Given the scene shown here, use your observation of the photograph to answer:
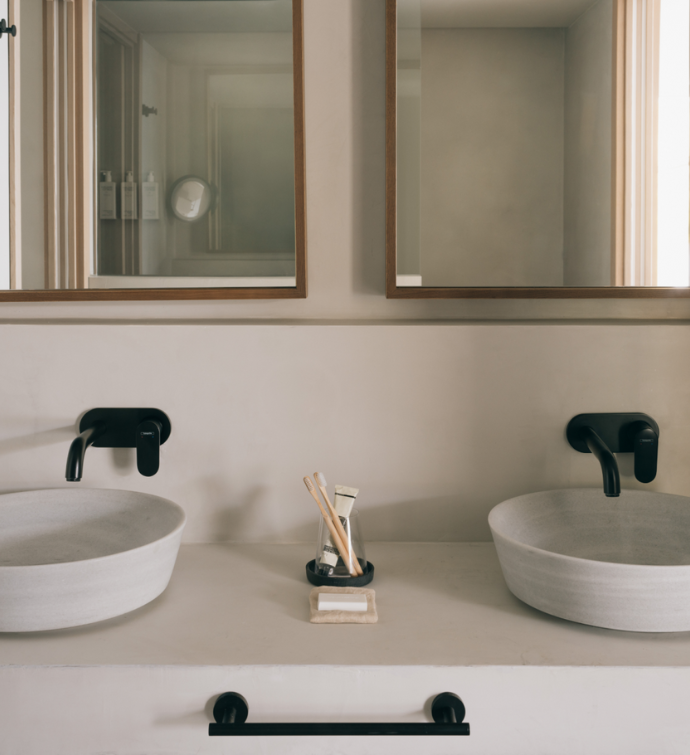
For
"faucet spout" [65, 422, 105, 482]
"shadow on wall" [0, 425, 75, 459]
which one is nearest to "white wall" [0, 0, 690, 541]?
"shadow on wall" [0, 425, 75, 459]

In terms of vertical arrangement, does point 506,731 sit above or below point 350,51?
below

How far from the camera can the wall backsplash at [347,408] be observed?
1.09 m

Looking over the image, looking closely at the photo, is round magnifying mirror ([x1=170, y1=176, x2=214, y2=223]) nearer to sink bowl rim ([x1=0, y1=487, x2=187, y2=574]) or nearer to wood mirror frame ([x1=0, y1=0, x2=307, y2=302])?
wood mirror frame ([x1=0, y1=0, x2=307, y2=302])

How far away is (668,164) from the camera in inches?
43.3

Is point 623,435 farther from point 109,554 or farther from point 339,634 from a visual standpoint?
point 109,554

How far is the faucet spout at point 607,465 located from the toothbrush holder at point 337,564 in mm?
405

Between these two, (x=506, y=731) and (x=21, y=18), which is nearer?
(x=506, y=731)

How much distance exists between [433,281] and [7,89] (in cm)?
92

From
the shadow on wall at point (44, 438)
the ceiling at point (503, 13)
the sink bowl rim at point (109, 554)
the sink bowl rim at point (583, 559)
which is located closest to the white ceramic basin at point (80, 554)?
the sink bowl rim at point (109, 554)

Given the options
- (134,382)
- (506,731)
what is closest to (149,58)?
(134,382)


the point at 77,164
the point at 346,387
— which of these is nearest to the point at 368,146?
the point at 346,387

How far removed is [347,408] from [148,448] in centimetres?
37

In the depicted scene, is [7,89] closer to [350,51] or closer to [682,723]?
[350,51]

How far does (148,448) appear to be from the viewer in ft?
3.39
